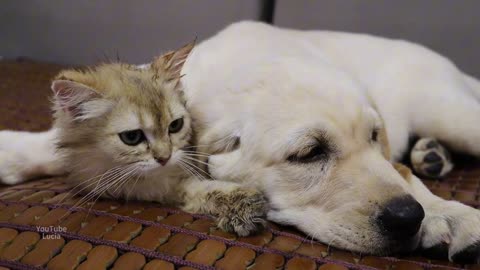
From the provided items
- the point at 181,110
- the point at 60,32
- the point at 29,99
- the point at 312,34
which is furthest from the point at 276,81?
the point at 60,32

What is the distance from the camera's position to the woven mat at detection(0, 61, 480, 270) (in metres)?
0.91

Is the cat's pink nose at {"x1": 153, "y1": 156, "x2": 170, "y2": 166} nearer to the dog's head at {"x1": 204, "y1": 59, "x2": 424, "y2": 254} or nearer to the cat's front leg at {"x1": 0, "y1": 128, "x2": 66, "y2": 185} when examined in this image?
the dog's head at {"x1": 204, "y1": 59, "x2": 424, "y2": 254}

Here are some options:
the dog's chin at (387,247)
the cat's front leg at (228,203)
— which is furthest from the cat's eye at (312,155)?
the dog's chin at (387,247)

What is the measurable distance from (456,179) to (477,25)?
1.02m

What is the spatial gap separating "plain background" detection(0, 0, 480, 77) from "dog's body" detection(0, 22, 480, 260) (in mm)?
1013

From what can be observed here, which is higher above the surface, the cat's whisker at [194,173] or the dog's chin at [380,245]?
the cat's whisker at [194,173]

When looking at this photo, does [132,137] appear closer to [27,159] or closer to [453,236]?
[27,159]

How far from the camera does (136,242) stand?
0.96m

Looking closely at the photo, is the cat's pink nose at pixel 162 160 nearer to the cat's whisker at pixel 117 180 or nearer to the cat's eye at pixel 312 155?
the cat's whisker at pixel 117 180

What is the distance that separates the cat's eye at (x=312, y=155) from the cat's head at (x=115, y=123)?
0.27m

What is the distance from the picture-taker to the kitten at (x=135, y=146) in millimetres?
1088

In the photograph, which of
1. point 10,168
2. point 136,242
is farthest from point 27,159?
point 136,242

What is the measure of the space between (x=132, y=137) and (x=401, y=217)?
0.60 metres

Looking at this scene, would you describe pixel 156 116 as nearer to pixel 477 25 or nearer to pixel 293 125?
pixel 293 125
